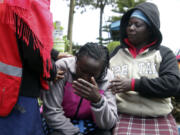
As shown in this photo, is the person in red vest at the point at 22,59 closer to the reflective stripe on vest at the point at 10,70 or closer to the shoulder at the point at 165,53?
the reflective stripe on vest at the point at 10,70

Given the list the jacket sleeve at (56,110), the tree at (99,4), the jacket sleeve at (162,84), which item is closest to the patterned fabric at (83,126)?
the jacket sleeve at (56,110)

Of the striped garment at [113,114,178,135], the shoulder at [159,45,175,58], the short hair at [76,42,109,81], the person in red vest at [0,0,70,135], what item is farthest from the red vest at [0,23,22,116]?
the shoulder at [159,45,175,58]

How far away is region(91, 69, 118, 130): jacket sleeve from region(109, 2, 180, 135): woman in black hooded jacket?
0.07m

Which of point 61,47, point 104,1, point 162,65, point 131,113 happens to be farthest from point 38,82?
point 104,1

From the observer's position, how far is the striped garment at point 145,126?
2014mm

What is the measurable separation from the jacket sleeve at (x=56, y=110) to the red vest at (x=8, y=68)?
37 centimetres

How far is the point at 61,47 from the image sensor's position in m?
3.65

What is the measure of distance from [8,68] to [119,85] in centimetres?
94

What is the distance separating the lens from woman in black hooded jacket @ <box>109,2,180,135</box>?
6.70ft

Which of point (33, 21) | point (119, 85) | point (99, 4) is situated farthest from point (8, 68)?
point (99, 4)

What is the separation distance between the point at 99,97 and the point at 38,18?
70 cm

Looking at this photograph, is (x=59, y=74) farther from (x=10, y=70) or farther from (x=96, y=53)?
(x=10, y=70)

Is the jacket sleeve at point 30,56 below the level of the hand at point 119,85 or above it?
above

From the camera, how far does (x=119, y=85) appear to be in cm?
199
